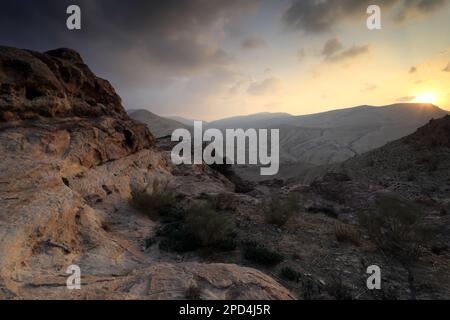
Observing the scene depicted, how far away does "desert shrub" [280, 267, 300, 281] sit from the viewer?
5383 millimetres

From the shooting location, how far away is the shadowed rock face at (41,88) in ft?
25.6

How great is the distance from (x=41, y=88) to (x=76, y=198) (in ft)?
15.2

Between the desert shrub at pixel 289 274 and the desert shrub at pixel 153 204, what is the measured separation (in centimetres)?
493

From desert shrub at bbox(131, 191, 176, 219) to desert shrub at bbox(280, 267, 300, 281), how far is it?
16.2 feet

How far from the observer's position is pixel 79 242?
539 centimetres

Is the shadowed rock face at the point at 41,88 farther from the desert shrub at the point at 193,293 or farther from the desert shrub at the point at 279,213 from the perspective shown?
the desert shrub at the point at 279,213

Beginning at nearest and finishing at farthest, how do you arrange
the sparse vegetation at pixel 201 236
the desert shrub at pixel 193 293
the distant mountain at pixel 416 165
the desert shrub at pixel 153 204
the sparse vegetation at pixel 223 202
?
1. the desert shrub at pixel 193 293
2. the sparse vegetation at pixel 201 236
3. the desert shrub at pixel 153 204
4. the sparse vegetation at pixel 223 202
5. the distant mountain at pixel 416 165

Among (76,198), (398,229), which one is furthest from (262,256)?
(76,198)

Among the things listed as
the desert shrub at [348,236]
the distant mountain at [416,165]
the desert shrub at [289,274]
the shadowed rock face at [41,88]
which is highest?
the shadowed rock face at [41,88]

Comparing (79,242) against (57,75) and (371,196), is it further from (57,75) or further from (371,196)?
(371,196)

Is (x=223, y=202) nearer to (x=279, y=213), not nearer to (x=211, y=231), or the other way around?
(x=279, y=213)

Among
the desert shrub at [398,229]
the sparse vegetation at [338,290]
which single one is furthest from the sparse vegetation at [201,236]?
the desert shrub at [398,229]

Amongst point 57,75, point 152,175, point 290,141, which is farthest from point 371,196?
point 290,141

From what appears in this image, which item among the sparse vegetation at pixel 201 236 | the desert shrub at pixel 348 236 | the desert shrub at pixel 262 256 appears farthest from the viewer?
the desert shrub at pixel 348 236
